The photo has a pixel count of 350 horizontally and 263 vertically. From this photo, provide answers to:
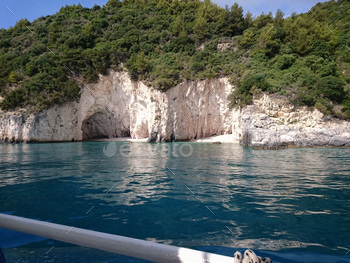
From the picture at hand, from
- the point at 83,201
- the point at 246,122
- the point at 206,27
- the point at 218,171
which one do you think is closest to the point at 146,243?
the point at 83,201

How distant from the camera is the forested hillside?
30266 millimetres

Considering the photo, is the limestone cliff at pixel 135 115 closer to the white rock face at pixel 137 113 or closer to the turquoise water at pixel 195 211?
the white rock face at pixel 137 113

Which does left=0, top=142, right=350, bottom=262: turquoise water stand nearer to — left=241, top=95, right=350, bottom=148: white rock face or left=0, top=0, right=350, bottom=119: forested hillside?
left=241, top=95, right=350, bottom=148: white rock face

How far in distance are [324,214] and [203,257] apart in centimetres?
403

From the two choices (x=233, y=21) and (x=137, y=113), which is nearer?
(x=137, y=113)

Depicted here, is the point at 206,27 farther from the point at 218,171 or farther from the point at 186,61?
the point at 218,171

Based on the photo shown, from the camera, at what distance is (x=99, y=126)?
46.0 meters

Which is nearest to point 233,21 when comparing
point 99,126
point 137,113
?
point 137,113

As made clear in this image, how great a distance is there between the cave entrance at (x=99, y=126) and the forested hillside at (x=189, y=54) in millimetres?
6266

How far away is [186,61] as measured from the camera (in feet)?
133

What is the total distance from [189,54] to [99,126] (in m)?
22.7

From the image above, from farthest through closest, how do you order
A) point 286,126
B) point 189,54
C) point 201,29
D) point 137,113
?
point 201,29
point 189,54
point 137,113
point 286,126

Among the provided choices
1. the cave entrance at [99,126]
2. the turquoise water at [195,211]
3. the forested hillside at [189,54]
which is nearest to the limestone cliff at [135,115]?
the cave entrance at [99,126]

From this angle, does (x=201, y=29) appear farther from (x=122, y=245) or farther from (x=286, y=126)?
(x=122, y=245)
